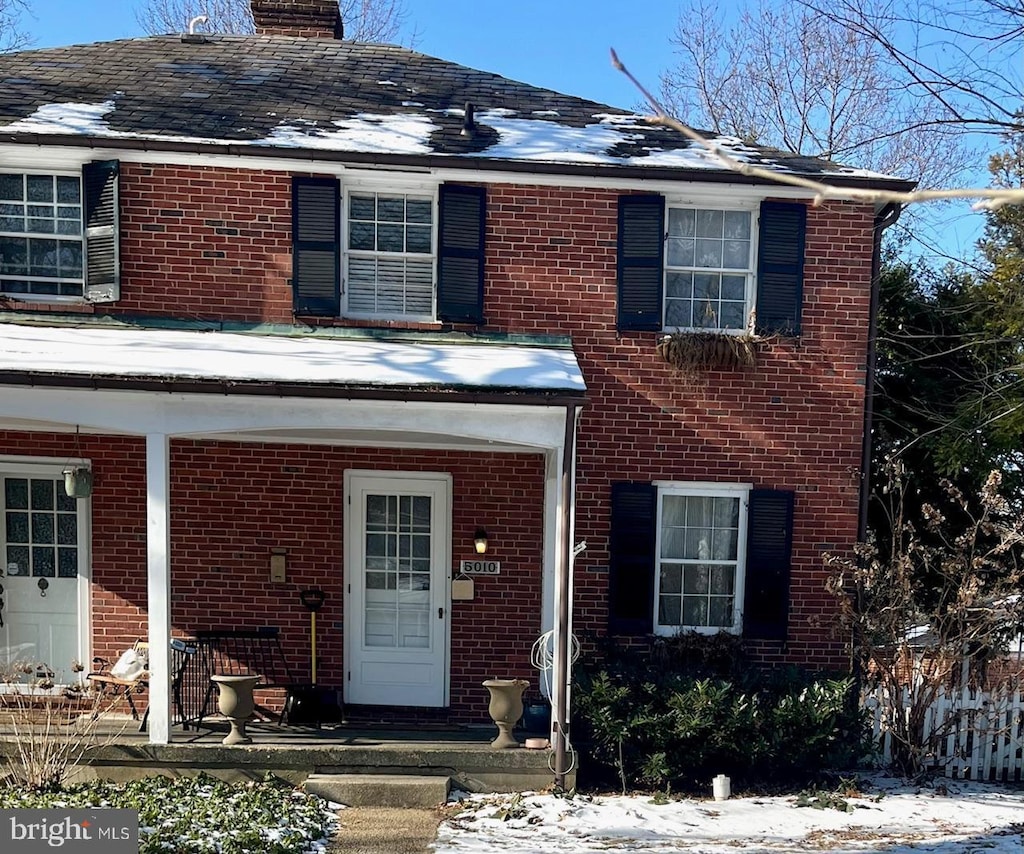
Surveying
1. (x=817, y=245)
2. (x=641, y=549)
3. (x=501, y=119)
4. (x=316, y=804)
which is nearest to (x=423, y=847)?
(x=316, y=804)

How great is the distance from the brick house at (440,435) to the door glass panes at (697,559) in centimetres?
3

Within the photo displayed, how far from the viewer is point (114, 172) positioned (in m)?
7.79

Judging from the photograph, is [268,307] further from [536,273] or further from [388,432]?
[536,273]

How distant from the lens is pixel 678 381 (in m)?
8.16

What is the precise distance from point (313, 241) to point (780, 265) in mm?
4601

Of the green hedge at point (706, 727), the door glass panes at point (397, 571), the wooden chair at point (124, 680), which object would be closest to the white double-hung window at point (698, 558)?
the green hedge at point (706, 727)

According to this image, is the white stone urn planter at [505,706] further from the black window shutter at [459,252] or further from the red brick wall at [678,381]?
the black window shutter at [459,252]

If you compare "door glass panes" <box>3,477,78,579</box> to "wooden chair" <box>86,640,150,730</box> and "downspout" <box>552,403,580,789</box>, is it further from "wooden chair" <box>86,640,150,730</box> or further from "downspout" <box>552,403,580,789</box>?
"downspout" <box>552,403,580,789</box>

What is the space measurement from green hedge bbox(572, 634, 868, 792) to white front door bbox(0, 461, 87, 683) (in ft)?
16.8

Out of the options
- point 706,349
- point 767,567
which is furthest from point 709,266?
point 767,567

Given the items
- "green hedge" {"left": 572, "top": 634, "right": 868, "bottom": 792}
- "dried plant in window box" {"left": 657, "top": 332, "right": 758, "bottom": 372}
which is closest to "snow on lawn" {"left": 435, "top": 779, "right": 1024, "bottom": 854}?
"green hedge" {"left": 572, "top": 634, "right": 868, "bottom": 792}

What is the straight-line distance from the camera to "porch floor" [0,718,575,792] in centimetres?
674

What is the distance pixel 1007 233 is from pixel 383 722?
11.4m

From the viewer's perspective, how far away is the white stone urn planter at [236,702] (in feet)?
22.6
